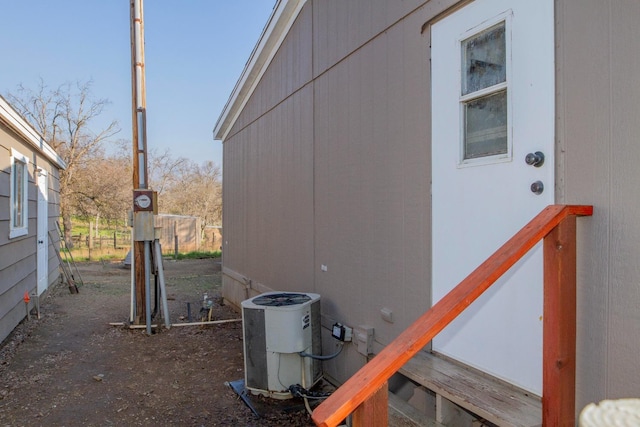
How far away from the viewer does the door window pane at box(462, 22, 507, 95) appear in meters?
2.08

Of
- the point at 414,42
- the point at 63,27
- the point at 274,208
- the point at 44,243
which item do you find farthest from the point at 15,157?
the point at 63,27

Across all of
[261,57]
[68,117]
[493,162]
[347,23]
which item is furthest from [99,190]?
[493,162]

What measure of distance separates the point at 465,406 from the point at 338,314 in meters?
1.87

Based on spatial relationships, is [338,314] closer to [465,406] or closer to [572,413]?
[465,406]

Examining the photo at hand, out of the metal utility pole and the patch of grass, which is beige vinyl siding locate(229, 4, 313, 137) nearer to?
→ the metal utility pole

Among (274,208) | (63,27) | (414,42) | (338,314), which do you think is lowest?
(338,314)

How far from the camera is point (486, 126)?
2.16 meters

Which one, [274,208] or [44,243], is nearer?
[274,208]

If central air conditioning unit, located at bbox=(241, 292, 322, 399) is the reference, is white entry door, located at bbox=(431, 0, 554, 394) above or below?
above

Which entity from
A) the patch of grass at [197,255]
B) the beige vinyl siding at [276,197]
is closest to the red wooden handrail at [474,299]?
the beige vinyl siding at [276,197]

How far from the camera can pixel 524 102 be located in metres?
1.92

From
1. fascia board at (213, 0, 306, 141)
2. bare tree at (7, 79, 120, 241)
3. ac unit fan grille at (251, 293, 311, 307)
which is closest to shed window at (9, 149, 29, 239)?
fascia board at (213, 0, 306, 141)

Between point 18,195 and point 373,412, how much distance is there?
6.86m

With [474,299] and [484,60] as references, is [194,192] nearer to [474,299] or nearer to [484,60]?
[484,60]
